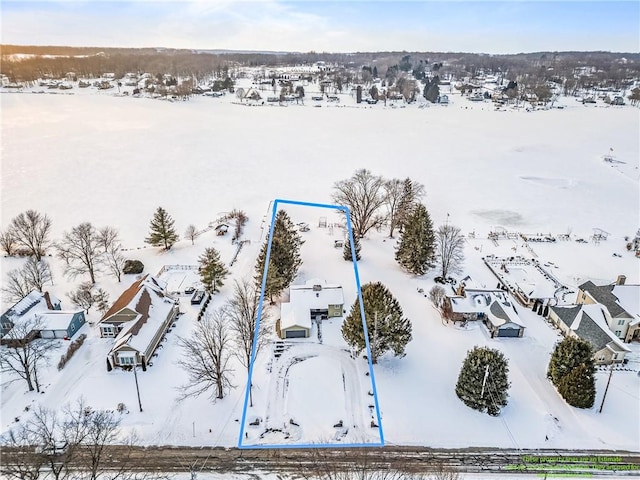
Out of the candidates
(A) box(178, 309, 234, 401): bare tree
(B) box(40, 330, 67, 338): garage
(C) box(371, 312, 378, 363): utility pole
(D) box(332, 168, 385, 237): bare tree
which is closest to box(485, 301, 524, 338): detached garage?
(C) box(371, 312, 378, 363): utility pole

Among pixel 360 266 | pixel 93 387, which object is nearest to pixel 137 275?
pixel 93 387

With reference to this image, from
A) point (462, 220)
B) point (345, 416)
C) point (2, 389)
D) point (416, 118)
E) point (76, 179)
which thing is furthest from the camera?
point (416, 118)

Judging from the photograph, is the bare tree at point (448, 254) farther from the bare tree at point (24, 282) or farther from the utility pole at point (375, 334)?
the bare tree at point (24, 282)

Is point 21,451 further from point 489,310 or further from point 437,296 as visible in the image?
point 489,310

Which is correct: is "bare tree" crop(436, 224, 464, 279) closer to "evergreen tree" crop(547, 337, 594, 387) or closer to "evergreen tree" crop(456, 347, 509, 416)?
"evergreen tree" crop(547, 337, 594, 387)

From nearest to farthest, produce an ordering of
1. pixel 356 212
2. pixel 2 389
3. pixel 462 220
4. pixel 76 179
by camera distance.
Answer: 1. pixel 2 389
2. pixel 356 212
3. pixel 462 220
4. pixel 76 179

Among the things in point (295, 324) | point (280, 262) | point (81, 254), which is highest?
point (280, 262)

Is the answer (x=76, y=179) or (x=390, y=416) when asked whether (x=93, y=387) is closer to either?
(x=390, y=416)

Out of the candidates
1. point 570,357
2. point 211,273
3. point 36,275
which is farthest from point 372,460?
point 36,275
